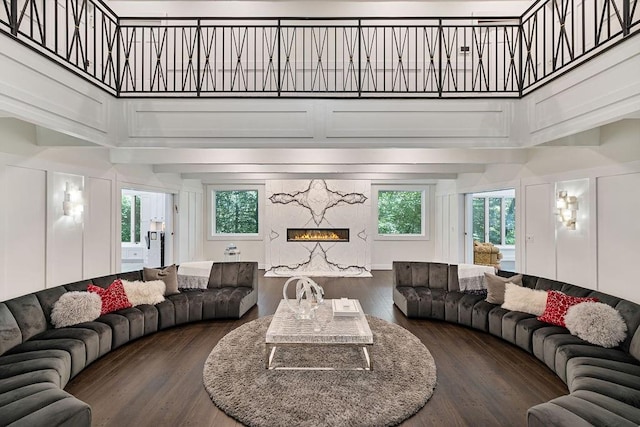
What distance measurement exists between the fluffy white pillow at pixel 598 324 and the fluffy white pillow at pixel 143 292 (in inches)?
190

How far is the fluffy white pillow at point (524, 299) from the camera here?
386 cm

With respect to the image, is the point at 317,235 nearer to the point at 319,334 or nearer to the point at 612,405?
the point at 319,334

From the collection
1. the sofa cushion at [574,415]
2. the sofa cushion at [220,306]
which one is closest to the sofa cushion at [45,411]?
the sofa cushion at [220,306]

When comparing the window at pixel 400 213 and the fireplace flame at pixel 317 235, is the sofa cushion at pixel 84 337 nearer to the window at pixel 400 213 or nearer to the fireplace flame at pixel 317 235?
the fireplace flame at pixel 317 235

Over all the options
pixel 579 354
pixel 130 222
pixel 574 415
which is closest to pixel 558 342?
pixel 579 354

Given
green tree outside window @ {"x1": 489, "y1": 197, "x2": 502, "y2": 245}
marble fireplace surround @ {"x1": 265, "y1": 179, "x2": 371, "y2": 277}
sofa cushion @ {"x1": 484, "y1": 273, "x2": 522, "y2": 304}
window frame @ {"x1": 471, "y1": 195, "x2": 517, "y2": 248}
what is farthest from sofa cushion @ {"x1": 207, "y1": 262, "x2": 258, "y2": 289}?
green tree outside window @ {"x1": 489, "y1": 197, "x2": 502, "y2": 245}

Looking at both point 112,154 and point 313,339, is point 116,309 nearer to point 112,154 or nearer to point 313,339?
point 112,154

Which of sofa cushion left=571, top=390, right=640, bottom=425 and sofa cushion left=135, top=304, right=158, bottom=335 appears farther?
sofa cushion left=135, top=304, right=158, bottom=335

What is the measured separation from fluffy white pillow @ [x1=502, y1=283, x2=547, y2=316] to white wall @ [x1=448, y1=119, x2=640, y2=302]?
2.01 ft

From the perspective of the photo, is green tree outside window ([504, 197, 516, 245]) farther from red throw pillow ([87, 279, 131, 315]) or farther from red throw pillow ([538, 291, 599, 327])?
red throw pillow ([87, 279, 131, 315])

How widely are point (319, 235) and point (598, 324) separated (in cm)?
623

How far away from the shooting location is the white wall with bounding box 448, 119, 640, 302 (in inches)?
135

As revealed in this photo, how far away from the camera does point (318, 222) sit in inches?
340

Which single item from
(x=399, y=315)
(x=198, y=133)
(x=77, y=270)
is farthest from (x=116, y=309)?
(x=399, y=315)
